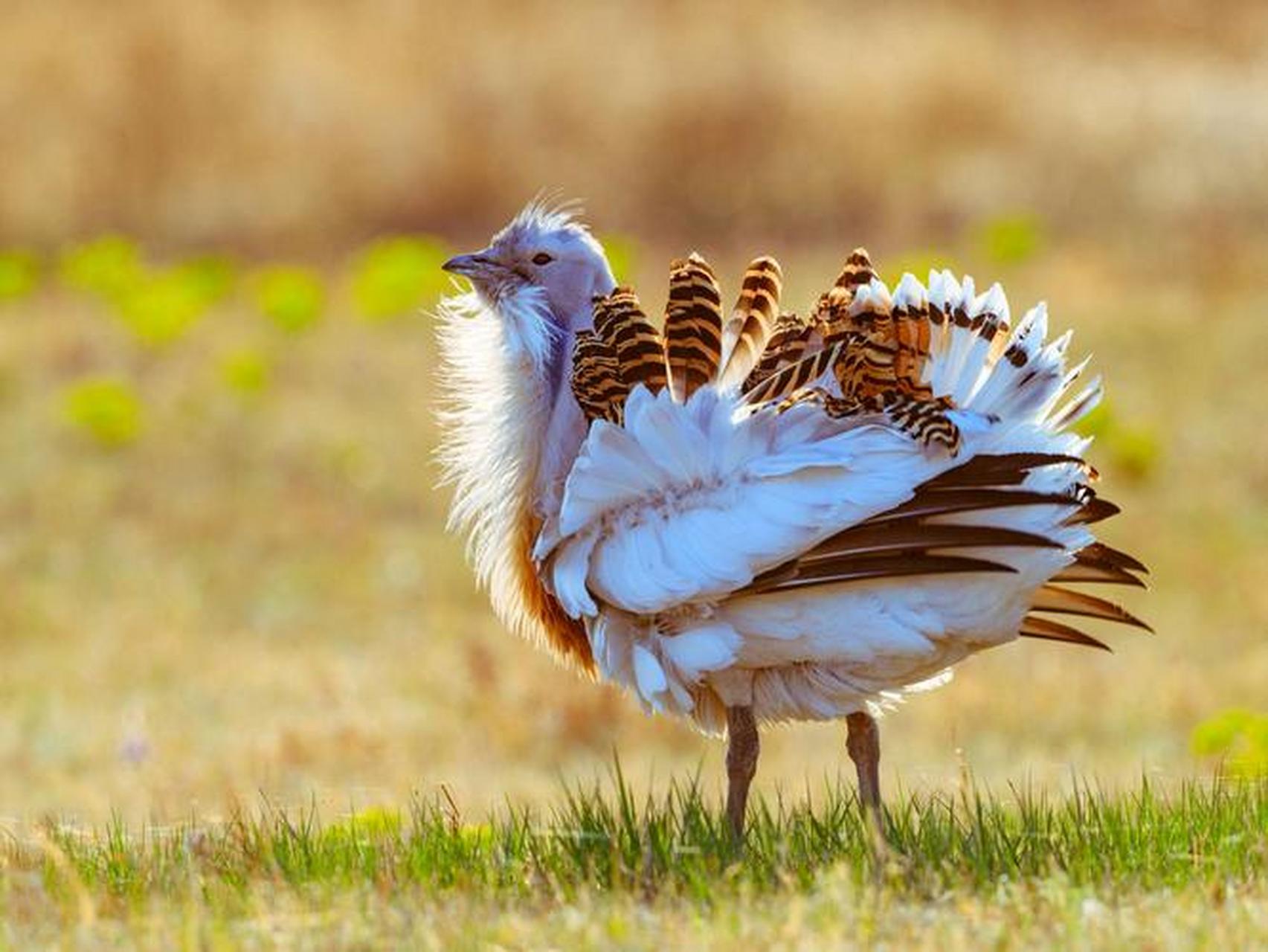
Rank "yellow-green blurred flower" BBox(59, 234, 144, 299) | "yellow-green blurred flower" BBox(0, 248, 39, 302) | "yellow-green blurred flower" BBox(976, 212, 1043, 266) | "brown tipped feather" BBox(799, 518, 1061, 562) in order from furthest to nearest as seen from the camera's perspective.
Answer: "yellow-green blurred flower" BBox(976, 212, 1043, 266) < "yellow-green blurred flower" BBox(0, 248, 39, 302) < "yellow-green blurred flower" BBox(59, 234, 144, 299) < "brown tipped feather" BBox(799, 518, 1061, 562)

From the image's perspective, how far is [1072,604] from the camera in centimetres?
580

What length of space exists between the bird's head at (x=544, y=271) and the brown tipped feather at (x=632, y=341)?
0.36 meters

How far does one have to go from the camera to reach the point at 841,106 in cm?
2286

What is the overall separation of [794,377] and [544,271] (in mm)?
955

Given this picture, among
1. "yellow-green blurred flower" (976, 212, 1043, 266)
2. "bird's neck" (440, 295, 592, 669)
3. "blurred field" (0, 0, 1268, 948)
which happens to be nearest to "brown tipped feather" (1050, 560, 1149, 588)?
"bird's neck" (440, 295, 592, 669)

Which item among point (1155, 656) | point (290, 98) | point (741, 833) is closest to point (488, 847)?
point (741, 833)

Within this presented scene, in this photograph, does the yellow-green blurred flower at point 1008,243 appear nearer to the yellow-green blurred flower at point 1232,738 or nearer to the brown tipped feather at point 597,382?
the yellow-green blurred flower at point 1232,738

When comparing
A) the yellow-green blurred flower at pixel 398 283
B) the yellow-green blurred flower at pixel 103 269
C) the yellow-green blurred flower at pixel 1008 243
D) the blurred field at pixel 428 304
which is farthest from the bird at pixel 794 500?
the yellow-green blurred flower at pixel 1008 243

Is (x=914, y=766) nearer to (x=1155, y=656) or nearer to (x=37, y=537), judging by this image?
(x=1155, y=656)

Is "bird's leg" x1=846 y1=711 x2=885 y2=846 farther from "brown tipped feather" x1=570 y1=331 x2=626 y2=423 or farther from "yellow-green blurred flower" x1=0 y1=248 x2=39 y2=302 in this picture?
"yellow-green blurred flower" x1=0 y1=248 x2=39 y2=302

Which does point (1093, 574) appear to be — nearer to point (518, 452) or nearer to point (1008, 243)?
point (518, 452)

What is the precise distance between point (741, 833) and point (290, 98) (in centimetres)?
1751

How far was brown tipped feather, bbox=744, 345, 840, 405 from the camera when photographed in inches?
223

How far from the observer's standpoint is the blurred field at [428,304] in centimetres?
1134
